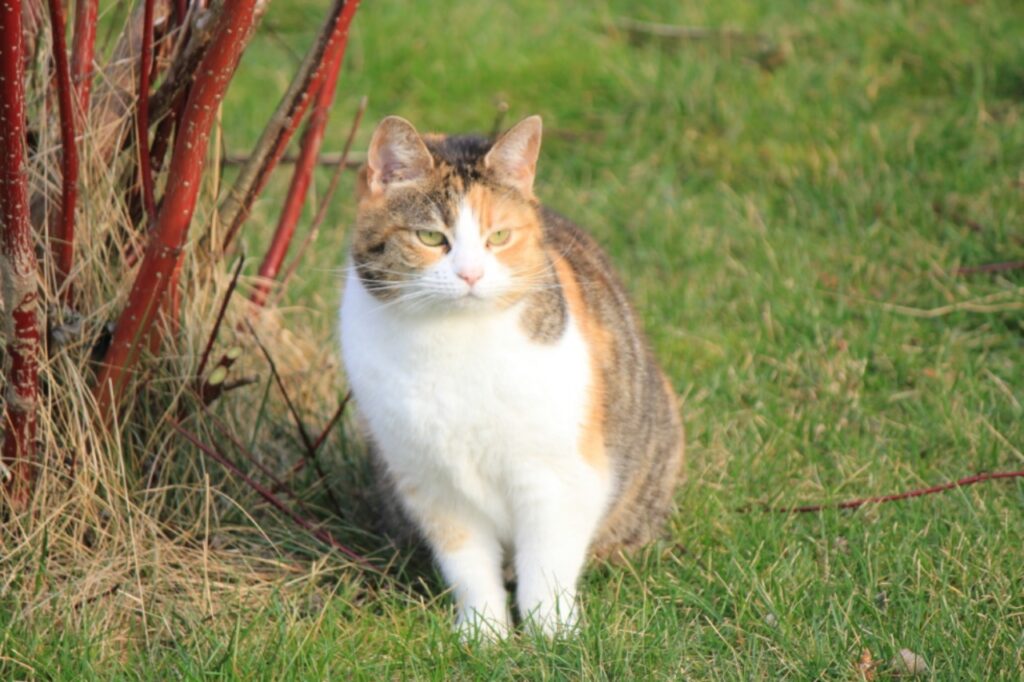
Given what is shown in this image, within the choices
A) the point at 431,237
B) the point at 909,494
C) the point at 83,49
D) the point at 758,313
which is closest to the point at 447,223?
the point at 431,237

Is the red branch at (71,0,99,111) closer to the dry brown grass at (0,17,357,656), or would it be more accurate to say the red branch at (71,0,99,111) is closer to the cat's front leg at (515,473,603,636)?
the dry brown grass at (0,17,357,656)

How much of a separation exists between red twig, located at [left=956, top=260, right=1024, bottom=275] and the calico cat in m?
1.72

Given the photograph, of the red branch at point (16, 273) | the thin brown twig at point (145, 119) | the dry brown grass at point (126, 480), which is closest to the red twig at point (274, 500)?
the dry brown grass at point (126, 480)

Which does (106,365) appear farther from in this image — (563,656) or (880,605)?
(880,605)

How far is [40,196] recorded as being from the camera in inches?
124

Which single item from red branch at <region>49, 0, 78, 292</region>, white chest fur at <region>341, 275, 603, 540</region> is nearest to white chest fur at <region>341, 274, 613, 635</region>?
white chest fur at <region>341, 275, 603, 540</region>

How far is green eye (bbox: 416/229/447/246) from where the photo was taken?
113 inches

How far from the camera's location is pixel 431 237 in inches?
113

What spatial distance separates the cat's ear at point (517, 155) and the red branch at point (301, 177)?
697mm

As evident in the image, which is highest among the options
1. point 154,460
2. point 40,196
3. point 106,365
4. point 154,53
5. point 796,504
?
point 154,53

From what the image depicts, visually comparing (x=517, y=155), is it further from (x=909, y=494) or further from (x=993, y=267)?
(x=993, y=267)

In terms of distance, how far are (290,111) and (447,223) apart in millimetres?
571

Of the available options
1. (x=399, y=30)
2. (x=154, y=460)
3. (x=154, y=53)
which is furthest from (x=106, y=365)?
(x=399, y=30)

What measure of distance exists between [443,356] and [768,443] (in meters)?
1.22
